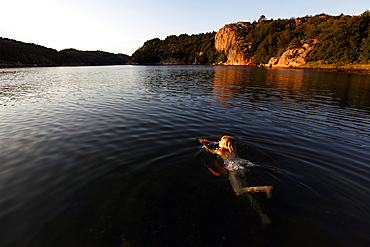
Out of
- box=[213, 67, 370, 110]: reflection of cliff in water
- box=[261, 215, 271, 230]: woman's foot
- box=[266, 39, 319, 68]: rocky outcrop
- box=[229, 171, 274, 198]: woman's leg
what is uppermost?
box=[266, 39, 319, 68]: rocky outcrop

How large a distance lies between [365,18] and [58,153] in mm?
125700

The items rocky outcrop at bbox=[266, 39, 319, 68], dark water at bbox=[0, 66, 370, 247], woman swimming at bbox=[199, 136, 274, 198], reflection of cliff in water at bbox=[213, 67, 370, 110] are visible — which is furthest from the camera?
rocky outcrop at bbox=[266, 39, 319, 68]

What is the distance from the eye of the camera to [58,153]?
816 centimetres

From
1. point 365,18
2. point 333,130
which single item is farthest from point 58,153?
point 365,18

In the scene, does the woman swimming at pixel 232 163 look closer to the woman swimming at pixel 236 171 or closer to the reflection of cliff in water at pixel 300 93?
the woman swimming at pixel 236 171

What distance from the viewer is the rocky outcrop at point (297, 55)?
103000mm

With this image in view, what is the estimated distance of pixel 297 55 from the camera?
10756 cm

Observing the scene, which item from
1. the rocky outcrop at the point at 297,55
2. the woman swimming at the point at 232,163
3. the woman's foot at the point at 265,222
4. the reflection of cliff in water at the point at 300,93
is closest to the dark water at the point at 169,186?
the woman's foot at the point at 265,222

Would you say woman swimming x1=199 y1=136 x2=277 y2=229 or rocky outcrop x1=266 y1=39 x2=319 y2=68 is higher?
rocky outcrop x1=266 y1=39 x2=319 y2=68

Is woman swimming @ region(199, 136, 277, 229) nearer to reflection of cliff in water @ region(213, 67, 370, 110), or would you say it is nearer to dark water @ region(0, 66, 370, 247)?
dark water @ region(0, 66, 370, 247)

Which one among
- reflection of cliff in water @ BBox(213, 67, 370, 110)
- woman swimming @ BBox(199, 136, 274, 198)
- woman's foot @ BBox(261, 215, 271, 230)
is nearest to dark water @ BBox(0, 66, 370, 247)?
woman's foot @ BBox(261, 215, 271, 230)

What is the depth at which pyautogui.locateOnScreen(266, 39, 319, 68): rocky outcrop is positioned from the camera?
338 ft

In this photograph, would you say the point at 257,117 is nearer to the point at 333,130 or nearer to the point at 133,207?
the point at 333,130

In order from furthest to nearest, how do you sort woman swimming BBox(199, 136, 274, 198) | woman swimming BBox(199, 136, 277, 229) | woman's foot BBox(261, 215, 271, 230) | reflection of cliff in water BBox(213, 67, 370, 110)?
1. reflection of cliff in water BBox(213, 67, 370, 110)
2. woman swimming BBox(199, 136, 274, 198)
3. woman swimming BBox(199, 136, 277, 229)
4. woman's foot BBox(261, 215, 271, 230)
